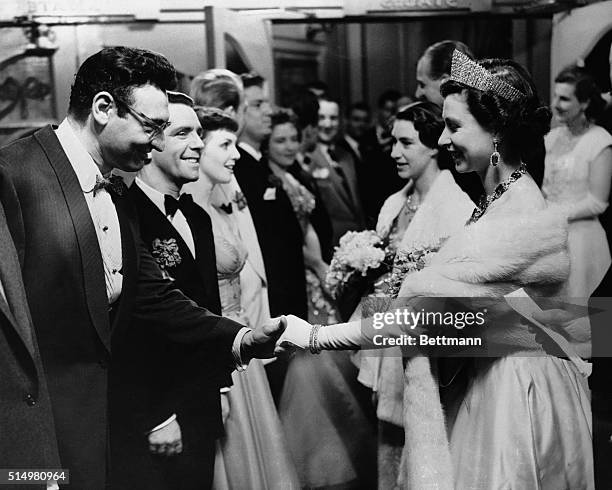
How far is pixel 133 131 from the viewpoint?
6.92ft

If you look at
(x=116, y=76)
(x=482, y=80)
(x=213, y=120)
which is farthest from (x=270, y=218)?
(x=482, y=80)

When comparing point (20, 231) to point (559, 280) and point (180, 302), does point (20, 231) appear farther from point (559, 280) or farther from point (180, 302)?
point (559, 280)

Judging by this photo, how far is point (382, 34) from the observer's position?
2.53 m

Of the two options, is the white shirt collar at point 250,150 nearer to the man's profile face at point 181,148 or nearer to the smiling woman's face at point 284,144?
the smiling woman's face at point 284,144

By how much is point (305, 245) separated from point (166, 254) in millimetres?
528

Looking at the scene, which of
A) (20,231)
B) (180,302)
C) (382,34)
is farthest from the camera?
(382,34)

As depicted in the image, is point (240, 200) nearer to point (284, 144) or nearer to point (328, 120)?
point (284, 144)

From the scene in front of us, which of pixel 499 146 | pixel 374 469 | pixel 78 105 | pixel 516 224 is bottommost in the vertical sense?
pixel 374 469

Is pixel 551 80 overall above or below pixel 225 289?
above

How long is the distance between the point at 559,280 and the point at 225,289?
0.94 meters

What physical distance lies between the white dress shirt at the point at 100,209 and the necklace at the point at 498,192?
0.93m

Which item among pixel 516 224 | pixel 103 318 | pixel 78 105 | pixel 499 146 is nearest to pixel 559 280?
pixel 516 224

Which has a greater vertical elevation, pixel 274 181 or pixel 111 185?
pixel 111 185

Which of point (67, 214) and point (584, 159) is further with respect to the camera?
point (584, 159)
